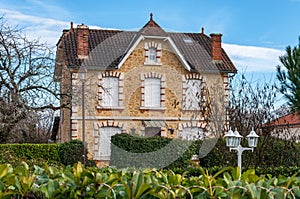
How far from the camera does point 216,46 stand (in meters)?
25.4

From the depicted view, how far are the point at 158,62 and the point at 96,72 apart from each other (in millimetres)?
2973

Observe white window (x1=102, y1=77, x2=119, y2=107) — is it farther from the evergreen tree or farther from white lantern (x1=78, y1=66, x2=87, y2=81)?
the evergreen tree

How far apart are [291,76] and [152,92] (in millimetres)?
8607

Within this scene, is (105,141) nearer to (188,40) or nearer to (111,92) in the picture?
(111,92)

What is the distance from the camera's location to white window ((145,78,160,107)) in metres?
24.4

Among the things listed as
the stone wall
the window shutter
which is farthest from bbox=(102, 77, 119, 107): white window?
the window shutter

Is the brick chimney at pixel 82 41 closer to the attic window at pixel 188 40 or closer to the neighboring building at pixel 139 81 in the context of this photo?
the neighboring building at pixel 139 81

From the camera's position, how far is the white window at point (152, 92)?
960 inches

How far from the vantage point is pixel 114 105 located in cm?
2391

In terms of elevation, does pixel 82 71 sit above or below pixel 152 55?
below

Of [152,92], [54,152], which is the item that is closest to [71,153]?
[54,152]

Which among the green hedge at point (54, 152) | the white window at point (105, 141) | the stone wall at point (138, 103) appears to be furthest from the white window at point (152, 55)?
the green hedge at point (54, 152)

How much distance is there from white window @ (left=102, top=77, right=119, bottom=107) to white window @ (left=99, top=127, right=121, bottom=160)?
1.11 metres

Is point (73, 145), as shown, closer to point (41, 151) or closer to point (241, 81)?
point (41, 151)
